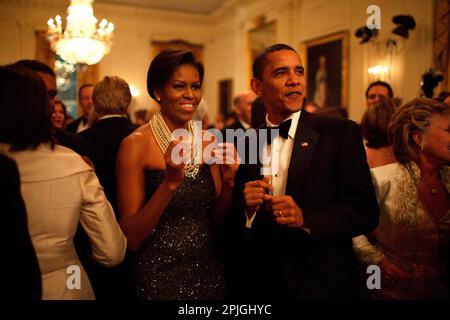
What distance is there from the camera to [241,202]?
200cm

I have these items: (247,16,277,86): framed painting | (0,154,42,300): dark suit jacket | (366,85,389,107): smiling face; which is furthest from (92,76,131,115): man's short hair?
(247,16,277,86): framed painting

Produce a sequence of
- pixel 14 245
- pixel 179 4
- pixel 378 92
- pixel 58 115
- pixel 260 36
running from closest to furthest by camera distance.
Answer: pixel 14 245, pixel 58 115, pixel 378 92, pixel 260 36, pixel 179 4

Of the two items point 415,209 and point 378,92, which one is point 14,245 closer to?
point 415,209

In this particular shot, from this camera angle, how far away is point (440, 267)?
2.08 m

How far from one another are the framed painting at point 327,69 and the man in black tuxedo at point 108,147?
18.2 feet

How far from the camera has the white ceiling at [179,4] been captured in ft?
36.9

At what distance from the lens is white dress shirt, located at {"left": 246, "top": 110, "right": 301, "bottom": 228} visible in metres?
1.96

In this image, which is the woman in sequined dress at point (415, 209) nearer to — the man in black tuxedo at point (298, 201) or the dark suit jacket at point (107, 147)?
the man in black tuxedo at point (298, 201)

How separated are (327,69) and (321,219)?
710 centimetres

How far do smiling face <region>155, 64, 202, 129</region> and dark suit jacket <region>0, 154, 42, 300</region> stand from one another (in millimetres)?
925

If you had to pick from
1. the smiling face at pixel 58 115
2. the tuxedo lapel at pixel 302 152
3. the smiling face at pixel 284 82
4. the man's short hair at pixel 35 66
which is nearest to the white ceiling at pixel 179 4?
the smiling face at pixel 58 115

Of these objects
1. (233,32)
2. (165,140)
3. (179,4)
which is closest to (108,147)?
(165,140)

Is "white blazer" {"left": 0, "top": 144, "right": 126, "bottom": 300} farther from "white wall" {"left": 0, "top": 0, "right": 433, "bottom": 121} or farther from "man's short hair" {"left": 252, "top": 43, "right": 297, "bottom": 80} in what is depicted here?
"white wall" {"left": 0, "top": 0, "right": 433, "bottom": 121}

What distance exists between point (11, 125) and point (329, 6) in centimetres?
806
